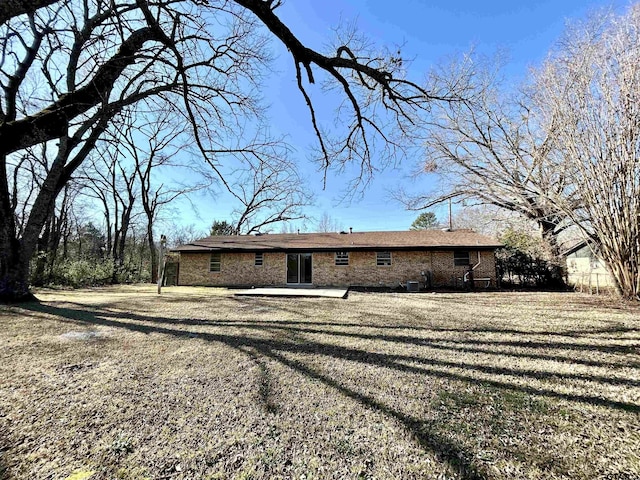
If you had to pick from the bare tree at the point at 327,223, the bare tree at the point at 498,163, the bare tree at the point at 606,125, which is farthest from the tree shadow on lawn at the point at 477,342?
the bare tree at the point at 327,223

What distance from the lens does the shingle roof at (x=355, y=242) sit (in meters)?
14.3

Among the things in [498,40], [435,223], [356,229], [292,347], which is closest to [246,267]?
[356,229]

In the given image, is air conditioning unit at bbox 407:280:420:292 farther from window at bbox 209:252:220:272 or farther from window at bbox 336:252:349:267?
window at bbox 209:252:220:272

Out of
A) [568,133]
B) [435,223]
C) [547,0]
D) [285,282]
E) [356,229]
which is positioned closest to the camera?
[547,0]

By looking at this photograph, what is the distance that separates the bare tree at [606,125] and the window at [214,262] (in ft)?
54.5

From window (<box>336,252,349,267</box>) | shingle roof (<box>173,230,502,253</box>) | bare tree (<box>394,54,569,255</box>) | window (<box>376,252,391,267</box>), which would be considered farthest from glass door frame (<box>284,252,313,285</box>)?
bare tree (<box>394,54,569,255</box>)

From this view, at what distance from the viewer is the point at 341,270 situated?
1517 cm

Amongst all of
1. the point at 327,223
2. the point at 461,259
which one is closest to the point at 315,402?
the point at 461,259

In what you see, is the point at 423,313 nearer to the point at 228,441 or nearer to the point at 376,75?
the point at 376,75

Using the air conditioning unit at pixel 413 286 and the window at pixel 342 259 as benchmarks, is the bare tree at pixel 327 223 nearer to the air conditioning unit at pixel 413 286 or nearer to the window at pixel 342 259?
the window at pixel 342 259

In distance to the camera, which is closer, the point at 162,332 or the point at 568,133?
the point at 162,332

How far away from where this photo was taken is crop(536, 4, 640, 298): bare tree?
8.06 meters

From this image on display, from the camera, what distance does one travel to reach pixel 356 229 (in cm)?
1962

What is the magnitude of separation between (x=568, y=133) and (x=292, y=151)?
9.53m
